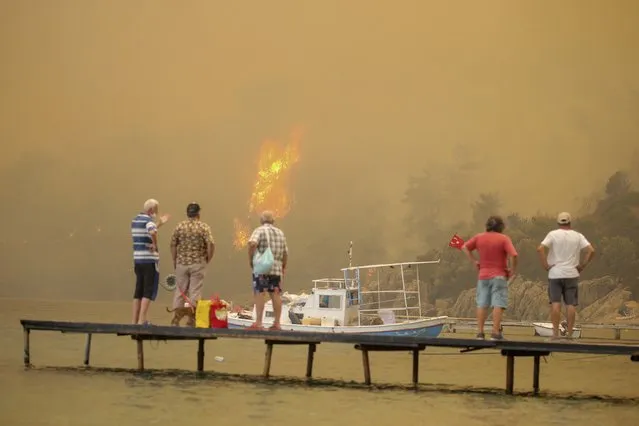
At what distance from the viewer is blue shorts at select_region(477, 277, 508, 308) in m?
20.9

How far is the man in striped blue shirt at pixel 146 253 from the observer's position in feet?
72.6

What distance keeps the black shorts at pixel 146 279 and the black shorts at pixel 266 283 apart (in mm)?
2064

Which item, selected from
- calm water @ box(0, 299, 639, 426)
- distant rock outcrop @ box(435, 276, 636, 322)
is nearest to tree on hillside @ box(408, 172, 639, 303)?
distant rock outcrop @ box(435, 276, 636, 322)

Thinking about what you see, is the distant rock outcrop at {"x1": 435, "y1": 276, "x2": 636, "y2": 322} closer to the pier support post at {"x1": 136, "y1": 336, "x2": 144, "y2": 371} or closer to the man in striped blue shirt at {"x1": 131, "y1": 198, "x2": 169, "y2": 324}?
the pier support post at {"x1": 136, "y1": 336, "x2": 144, "y2": 371}

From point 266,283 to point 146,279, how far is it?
8.02 feet

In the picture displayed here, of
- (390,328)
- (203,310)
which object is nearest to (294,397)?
(203,310)

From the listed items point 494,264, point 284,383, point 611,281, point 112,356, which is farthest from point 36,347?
point 611,281

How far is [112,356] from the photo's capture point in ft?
124

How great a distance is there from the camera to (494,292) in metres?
20.9

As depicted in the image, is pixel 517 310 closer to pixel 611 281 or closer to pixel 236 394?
pixel 611 281

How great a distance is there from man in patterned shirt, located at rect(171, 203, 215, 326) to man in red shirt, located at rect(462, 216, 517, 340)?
522 centimetres

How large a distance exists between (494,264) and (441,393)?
529cm

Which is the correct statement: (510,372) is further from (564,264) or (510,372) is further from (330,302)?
(330,302)

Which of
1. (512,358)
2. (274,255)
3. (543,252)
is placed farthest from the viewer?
(512,358)
